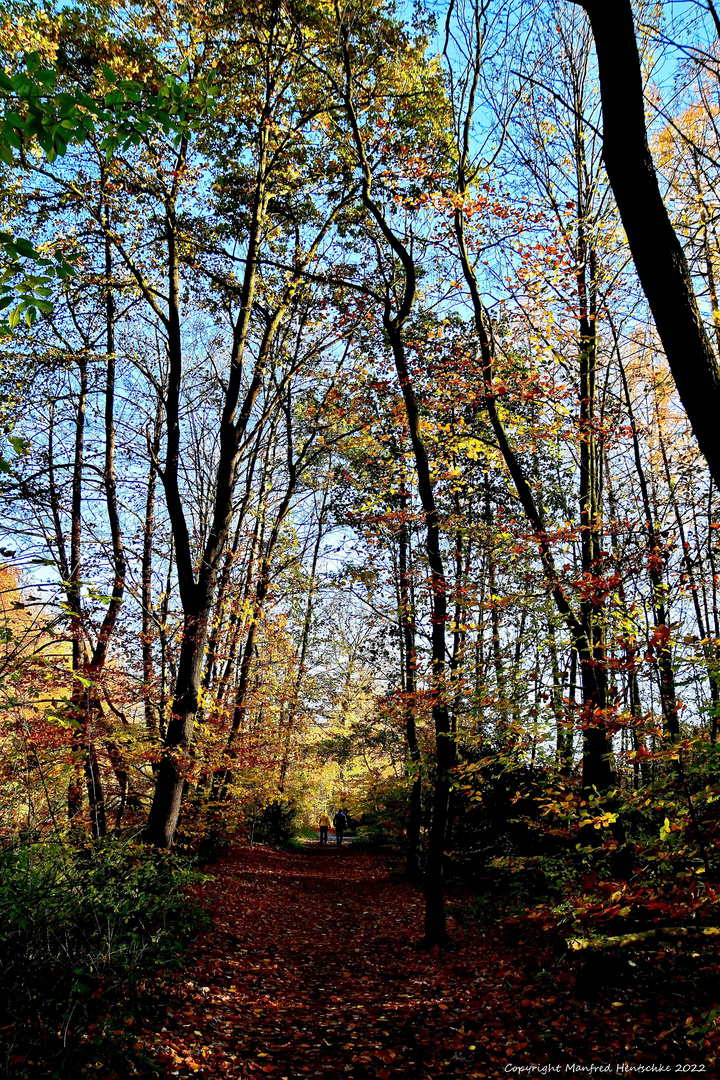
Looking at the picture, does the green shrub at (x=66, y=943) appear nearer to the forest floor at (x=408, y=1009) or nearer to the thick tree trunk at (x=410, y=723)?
the forest floor at (x=408, y=1009)

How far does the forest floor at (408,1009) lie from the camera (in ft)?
13.6

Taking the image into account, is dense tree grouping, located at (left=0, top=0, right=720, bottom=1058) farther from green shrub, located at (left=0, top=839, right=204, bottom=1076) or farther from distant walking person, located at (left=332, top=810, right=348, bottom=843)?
distant walking person, located at (left=332, top=810, right=348, bottom=843)

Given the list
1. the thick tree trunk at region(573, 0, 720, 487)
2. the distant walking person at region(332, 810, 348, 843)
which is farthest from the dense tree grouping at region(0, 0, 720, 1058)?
the distant walking person at region(332, 810, 348, 843)

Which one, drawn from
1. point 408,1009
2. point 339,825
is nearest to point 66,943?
point 408,1009

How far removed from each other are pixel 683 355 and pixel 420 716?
7.35 m

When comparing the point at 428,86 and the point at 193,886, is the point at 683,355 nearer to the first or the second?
the point at 428,86

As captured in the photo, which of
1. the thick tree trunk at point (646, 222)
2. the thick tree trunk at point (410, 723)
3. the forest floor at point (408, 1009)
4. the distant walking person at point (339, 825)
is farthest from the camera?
the distant walking person at point (339, 825)

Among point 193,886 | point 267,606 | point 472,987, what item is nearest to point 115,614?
point 267,606

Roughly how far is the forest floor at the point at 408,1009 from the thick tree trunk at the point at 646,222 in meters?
3.43

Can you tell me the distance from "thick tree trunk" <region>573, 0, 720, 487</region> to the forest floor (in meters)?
3.43

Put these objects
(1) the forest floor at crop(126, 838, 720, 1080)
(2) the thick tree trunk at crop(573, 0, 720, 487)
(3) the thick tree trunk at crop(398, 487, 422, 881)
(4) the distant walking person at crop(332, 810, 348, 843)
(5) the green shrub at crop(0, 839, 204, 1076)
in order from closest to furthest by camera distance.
→ (2) the thick tree trunk at crop(573, 0, 720, 487)
(5) the green shrub at crop(0, 839, 204, 1076)
(1) the forest floor at crop(126, 838, 720, 1080)
(3) the thick tree trunk at crop(398, 487, 422, 881)
(4) the distant walking person at crop(332, 810, 348, 843)

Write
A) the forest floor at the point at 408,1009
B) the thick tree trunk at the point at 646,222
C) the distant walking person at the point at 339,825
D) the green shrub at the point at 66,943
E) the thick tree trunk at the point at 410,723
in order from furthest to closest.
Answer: the distant walking person at the point at 339,825, the thick tree trunk at the point at 410,723, the forest floor at the point at 408,1009, the green shrub at the point at 66,943, the thick tree trunk at the point at 646,222

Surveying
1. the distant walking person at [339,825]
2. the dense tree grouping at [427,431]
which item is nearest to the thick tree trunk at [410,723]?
the dense tree grouping at [427,431]

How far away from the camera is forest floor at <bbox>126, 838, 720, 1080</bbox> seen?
13.6 feet
